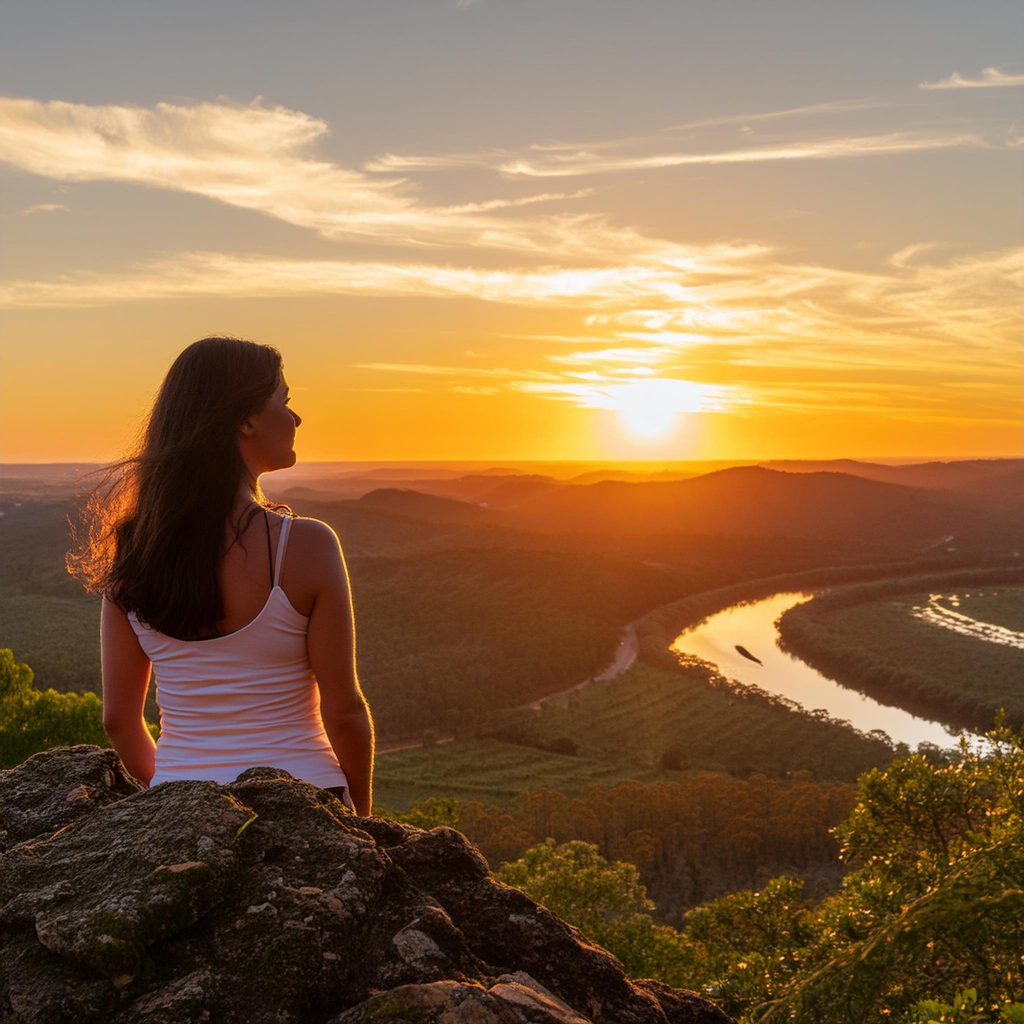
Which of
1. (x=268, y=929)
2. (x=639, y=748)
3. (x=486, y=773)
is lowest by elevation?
(x=639, y=748)

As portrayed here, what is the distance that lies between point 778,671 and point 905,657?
1814cm

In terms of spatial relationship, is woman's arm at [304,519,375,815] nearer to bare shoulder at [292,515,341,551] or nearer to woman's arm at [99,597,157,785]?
bare shoulder at [292,515,341,551]

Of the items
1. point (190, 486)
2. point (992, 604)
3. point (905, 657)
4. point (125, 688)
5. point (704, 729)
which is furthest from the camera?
point (992, 604)

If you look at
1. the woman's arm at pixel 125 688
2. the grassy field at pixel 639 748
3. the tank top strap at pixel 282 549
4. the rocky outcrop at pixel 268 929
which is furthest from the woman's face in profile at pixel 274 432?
the grassy field at pixel 639 748

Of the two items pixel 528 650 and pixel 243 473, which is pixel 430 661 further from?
pixel 243 473

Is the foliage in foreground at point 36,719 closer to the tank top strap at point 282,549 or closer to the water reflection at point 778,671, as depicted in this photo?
the tank top strap at point 282,549

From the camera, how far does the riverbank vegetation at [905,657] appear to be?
92.5 metres

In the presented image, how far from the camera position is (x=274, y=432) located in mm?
4328

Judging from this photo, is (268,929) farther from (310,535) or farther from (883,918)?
(883,918)

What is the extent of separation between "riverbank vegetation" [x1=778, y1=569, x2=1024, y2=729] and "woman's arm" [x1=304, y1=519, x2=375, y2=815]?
87.4 metres

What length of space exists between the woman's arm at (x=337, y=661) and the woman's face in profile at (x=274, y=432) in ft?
1.62

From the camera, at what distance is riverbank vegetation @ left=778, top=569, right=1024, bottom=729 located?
303 feet

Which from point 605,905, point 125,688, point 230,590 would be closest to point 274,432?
point 230,590

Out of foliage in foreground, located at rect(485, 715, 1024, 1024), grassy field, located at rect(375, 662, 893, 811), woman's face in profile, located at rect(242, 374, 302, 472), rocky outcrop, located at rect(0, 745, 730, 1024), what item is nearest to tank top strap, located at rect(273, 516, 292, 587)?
woman's face in profile, located at rect(242, 374, 302, 472)
